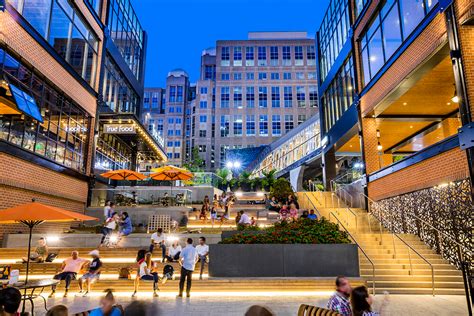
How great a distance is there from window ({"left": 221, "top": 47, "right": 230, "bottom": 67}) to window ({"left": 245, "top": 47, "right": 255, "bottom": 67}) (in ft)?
14.1

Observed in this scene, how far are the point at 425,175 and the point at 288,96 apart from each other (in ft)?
220

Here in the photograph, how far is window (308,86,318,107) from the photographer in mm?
77750

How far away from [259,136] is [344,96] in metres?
52.8

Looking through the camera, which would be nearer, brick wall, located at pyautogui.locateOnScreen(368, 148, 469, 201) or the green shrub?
brick wall, located at pyautogui.locateOnScreen(368, 148, 469, 201)

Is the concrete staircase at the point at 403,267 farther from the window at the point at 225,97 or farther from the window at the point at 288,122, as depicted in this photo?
the window at the point at 225,97

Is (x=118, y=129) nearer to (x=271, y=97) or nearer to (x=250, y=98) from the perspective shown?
(x=250, y=98)

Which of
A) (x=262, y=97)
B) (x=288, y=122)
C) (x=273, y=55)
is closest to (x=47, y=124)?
(x=288, y=122)

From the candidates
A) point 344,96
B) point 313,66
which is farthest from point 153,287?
point 313,66

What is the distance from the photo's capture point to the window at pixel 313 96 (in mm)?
77750

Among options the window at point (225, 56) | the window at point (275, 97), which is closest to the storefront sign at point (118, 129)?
the window at point (275, 97)

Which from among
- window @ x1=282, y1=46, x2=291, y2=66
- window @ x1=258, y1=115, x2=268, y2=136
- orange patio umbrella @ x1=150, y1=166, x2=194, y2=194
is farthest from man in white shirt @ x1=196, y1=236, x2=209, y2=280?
window @ x1=282, y1=46, x2=291, y2=66

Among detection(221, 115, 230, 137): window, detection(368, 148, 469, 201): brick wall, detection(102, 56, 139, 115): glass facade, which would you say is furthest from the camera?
detection(221, 115, 230, 137): window

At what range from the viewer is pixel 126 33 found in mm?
30641

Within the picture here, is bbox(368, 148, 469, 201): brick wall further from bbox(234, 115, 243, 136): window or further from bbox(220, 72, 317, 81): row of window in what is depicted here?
bbox(220, 72, 317, 81): row of window
